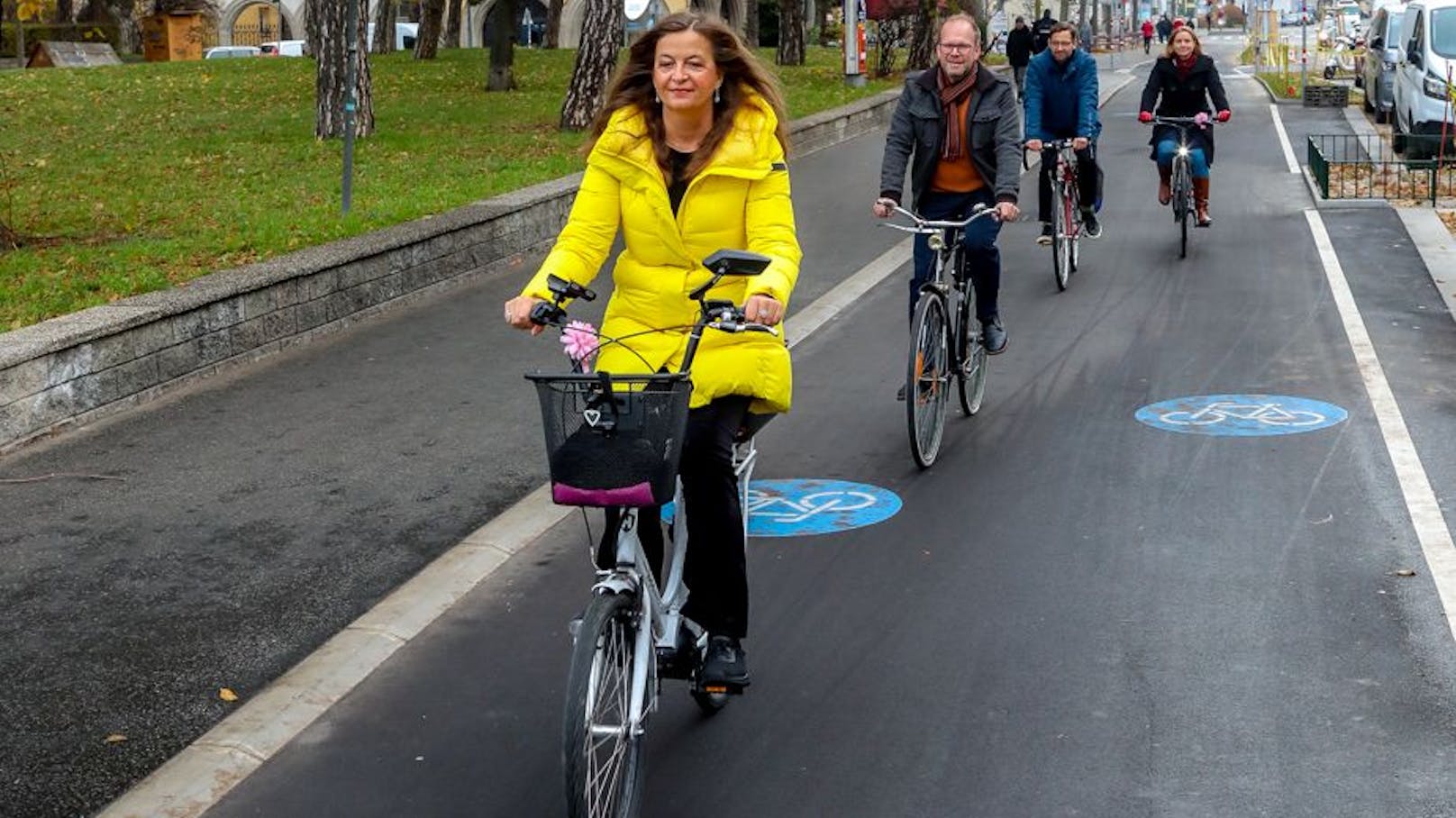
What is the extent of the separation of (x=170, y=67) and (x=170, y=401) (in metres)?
27.3

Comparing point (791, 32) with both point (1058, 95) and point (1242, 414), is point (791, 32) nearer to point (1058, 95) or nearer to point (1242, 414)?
point (1058, 95)

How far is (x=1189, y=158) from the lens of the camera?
→ 14844 mm

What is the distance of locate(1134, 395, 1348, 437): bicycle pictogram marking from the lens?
898 centimetres

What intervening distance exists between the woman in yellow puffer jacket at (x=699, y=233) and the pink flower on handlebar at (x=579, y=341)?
341 millimetres

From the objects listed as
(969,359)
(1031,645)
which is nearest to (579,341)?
(1031,645)

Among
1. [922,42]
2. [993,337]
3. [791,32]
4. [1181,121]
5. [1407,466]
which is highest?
[791,32]

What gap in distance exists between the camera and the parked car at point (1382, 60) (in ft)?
100

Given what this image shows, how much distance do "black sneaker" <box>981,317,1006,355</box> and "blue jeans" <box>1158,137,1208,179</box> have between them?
589cm

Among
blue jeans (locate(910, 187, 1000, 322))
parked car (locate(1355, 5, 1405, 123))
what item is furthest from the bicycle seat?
parked car (locate(1355, 5, 1405, 123))

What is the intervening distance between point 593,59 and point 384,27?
88.5 feet

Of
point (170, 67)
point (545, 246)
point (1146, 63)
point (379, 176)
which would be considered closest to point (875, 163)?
point (379, 176)

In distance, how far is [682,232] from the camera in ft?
16.6

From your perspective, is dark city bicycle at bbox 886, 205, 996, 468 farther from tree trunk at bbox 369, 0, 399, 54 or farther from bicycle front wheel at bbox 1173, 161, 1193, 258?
tree trunk at bbox 369, 0, 399, 54

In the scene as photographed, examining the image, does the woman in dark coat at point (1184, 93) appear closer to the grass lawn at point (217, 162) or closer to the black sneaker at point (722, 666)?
the grass lawn at point (217, 162)
